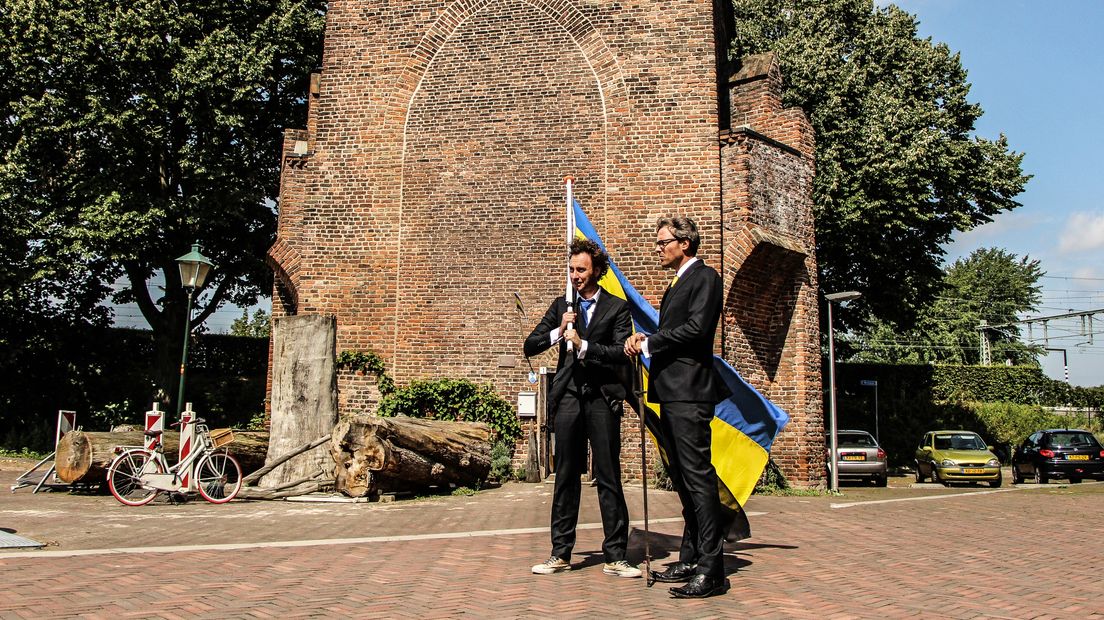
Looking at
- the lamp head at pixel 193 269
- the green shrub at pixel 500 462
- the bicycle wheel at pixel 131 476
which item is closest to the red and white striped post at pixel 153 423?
the bicycle wheel at pixel 131 476

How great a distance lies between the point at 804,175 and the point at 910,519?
7.88 m

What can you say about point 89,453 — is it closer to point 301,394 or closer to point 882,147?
point 301,394

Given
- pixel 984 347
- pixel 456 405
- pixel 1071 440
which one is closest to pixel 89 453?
Result: pixel 456 405

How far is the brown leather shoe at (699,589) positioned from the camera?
4496 mm

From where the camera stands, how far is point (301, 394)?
1092 cm

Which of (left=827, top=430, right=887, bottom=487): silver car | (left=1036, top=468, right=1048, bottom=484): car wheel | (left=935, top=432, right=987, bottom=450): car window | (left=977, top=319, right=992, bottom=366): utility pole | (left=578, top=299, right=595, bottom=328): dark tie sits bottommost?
(left=1036, top=468, right=1048, bottom=484): car wheel

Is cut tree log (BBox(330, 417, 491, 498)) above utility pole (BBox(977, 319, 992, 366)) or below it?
below

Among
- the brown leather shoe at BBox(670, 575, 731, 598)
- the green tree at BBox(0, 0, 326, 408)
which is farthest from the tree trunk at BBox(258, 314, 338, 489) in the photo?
the green tree at BBox(0, 0, 326, 408)

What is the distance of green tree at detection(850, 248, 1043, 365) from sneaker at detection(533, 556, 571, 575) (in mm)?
54304

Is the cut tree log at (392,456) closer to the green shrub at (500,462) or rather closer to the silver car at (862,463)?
the green shrub at (500,462)

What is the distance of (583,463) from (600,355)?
76 cm

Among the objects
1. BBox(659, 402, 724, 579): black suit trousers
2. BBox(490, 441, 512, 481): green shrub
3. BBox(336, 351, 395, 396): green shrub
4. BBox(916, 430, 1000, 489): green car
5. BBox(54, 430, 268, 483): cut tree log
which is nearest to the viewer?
BBox(659, 402, 724, 579): black suit trousers

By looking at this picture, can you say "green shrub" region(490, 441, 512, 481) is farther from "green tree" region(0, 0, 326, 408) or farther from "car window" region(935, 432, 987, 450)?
"car window" region(935, 432, 987, 450)

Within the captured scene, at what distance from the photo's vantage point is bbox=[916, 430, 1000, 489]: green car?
19234mm
